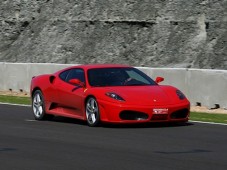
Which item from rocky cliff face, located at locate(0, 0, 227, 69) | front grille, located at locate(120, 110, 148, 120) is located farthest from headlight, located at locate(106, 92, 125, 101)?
rocky cliff face, located at locate(0, 0, 227, 69)

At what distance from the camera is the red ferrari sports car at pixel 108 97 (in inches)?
624

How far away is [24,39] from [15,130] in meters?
21.5

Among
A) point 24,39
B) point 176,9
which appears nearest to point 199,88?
point 176,9

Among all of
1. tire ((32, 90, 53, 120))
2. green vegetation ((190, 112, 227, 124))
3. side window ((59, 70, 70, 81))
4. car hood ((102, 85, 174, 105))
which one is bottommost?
green vegetation ((190, 112, 227, 124))

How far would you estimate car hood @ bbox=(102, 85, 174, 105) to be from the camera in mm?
15891

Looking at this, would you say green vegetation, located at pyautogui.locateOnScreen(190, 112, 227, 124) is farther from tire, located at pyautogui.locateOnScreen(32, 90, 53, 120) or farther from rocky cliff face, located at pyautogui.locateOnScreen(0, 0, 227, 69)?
rocky cliff face, located at pyautogui.locateOnScreen(0, 0, 227, 69)

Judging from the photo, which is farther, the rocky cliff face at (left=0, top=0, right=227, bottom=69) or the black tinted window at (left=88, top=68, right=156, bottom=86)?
the rocky cliff face at (left=0, top=0, right=227, bottom=69)

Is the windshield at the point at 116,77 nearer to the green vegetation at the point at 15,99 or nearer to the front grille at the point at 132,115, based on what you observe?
the front grille at the point at 132,115

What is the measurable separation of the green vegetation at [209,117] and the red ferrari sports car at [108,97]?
1541 mm

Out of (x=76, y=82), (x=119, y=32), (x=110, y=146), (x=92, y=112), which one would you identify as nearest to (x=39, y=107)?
(x=76, y=82)

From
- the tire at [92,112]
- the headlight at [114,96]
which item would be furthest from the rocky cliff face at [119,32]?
the headlight at [114,96]

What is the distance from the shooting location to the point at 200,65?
2889 centimetres

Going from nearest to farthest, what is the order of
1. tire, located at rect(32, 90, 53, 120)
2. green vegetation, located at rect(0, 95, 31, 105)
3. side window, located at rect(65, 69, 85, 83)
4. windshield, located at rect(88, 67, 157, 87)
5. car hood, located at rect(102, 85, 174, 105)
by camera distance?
1. car hood, located at rect(102, 85, 174, 105)
2. windshield, located at rect(88, 67, 157, 87)
3. side window, located at rect(65, 69, 85, 83)
4. tire, located at rect(32, 90, 53, 120)
5. green vegetation, located at rect(0, 95, 31, 105)

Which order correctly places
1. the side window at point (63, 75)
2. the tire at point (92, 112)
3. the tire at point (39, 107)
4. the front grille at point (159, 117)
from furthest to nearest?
1. the tire at point (39, 107)
2. the side window at point (63, 75)
3. the tire at point (92, 112)
4. the front grille at point (159, 117)
